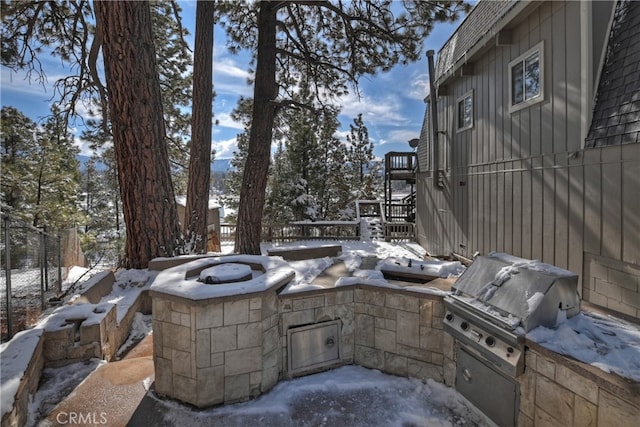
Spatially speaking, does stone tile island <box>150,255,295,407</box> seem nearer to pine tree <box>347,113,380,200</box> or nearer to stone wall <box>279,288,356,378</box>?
stone wall <box>279,288,356,378</box>

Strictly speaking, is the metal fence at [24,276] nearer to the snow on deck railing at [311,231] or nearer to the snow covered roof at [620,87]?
the snow covered roof at [620,87]

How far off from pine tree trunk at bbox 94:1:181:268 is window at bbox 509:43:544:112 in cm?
624

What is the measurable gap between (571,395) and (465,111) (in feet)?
22.5

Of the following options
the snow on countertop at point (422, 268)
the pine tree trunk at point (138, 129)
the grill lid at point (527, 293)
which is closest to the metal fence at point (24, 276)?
the pine tree trunk at point (138, 129)

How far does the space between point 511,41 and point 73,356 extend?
310 inches

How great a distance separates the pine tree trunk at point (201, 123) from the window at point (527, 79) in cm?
625

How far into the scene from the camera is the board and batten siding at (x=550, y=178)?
11.6 ft

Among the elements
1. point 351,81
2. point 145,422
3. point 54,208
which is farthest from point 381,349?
point 54,208

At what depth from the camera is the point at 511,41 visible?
555 centimetres

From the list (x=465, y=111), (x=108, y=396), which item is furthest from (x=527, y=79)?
(x=108, y=396)

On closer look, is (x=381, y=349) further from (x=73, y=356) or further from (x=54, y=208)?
(x=54, y=208)

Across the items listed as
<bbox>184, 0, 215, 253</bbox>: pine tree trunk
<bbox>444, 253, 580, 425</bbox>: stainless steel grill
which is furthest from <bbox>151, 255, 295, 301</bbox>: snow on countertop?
<bbox>184, 0, 215, 253</bbox>: pine tree trunk

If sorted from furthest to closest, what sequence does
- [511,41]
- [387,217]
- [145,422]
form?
[387,217], [511,41], [145,422]

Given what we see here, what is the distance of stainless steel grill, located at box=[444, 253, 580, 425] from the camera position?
2277 millimetres
